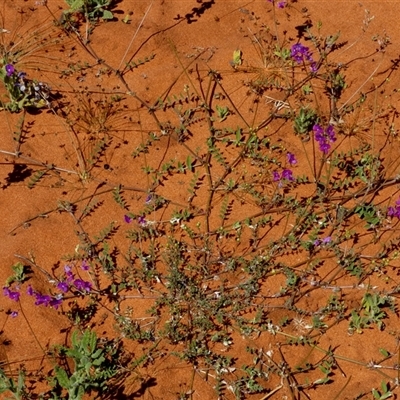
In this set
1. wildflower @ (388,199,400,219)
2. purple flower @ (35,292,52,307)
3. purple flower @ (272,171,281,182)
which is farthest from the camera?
purple flower @ (272,171,281,182)

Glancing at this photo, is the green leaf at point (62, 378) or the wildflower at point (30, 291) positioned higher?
the wildflower at point (30, 291)

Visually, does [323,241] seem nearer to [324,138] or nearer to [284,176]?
[284,176]

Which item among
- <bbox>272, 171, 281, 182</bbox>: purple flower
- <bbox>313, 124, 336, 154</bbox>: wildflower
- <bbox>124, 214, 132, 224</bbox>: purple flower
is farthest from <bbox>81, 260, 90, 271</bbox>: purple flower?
<bbox>313, 124, 336, 154</bbox>: wildflower

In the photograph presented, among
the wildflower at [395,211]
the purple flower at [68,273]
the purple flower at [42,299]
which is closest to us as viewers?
the purple flower at [42,299]

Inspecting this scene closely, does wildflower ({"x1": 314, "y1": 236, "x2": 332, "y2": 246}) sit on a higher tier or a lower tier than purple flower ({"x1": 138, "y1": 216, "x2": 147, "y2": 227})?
lower

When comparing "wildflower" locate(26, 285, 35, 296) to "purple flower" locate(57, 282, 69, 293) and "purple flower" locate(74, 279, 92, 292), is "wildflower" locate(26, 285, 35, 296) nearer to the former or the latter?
"purple flower" locate(57, 282, 69, 293)

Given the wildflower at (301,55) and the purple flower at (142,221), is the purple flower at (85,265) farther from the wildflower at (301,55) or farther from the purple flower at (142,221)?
the wildflower at (301,55)

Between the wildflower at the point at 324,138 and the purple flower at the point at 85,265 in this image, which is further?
the wildflower at the point at 324,138

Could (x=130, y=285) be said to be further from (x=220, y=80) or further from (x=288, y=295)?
(x=220, y=80)

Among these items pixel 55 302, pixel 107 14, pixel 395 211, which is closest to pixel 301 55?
pixel 395 211

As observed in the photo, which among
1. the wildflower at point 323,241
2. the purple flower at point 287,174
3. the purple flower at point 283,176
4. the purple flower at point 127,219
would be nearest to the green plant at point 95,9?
the purple flower at point 127,219
